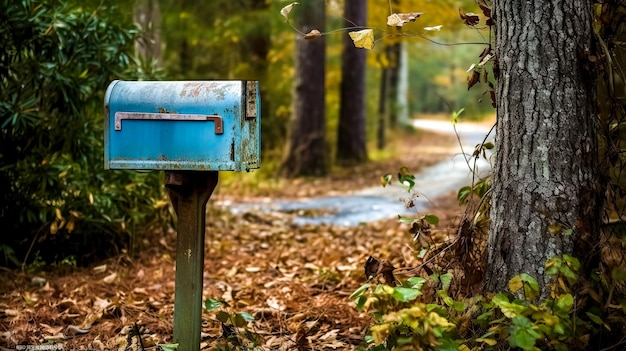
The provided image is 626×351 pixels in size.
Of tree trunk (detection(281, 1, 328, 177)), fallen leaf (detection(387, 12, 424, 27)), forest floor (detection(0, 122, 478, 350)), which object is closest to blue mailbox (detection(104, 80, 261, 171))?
fallen leaf (detection(387, 12, 424, 27))

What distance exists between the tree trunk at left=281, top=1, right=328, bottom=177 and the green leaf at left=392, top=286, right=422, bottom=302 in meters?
9.68

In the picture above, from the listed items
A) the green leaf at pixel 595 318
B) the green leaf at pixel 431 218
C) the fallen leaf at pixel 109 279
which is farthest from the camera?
the fallen leaf at pixel 109 279

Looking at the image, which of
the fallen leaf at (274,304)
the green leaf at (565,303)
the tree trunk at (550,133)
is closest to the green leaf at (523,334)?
the green leaf at (565,303)

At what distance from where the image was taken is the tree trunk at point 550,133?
3.05 meters

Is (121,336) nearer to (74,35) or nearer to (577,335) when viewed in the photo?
(577,335)

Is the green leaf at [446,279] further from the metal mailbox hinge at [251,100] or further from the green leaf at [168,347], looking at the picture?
the green leaf at [168,347]

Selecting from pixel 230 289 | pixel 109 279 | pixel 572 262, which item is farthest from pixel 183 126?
pixel 109 279

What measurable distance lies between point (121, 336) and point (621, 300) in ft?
8.67

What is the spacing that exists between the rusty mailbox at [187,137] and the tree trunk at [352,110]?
11.0 m

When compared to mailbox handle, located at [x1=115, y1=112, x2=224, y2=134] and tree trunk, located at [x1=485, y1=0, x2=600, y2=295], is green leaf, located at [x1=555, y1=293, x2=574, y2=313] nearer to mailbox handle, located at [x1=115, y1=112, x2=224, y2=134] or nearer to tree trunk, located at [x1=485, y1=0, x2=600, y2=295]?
tree trunk, located at [x1=485, y1=0, x2=600, y2=295]

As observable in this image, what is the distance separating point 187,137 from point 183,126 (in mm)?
56

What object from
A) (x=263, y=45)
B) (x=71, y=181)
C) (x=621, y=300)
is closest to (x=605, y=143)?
(x=621, y=300)

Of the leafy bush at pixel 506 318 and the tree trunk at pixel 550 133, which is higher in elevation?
the tree trunk at pixel 550 133

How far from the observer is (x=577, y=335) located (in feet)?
9.75
